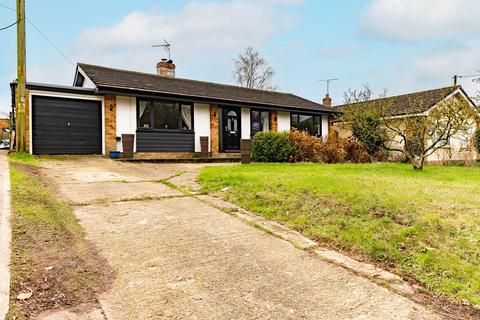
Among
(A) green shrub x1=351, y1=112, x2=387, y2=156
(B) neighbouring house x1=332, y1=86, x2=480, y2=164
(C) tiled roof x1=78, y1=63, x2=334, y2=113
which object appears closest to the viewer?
(C) tiled roof x1=78, y1=63, x2=334, y2=113

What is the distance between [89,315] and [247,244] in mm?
1869

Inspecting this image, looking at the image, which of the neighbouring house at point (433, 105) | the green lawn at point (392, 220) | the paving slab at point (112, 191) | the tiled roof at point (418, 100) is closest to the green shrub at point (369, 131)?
the neighbouring house at point (433, 105)

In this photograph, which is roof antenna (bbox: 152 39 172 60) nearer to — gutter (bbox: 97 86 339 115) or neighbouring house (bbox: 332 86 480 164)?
gutter (bbox: 97 86 339 115)

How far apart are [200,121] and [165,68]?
5452mm

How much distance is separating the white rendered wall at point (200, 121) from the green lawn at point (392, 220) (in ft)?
30.3

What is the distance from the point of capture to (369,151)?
53.3 ft

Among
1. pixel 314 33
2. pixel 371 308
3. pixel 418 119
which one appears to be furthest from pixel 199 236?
pixel 314 33

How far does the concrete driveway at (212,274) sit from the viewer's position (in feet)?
7.76

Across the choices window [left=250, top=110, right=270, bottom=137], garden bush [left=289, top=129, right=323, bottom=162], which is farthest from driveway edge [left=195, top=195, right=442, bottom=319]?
window [left=250, top=110, right=270, bottom=137]

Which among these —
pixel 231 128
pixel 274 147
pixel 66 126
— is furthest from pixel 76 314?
pixel 231 128

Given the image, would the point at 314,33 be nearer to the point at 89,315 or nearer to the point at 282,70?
the point at 89,315

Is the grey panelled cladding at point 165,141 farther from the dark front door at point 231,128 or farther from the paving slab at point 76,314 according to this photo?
the paving slab at point 76,314

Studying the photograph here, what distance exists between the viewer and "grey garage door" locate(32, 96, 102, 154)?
12.0m

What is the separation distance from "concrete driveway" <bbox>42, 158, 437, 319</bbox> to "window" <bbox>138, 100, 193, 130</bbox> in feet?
30.8
